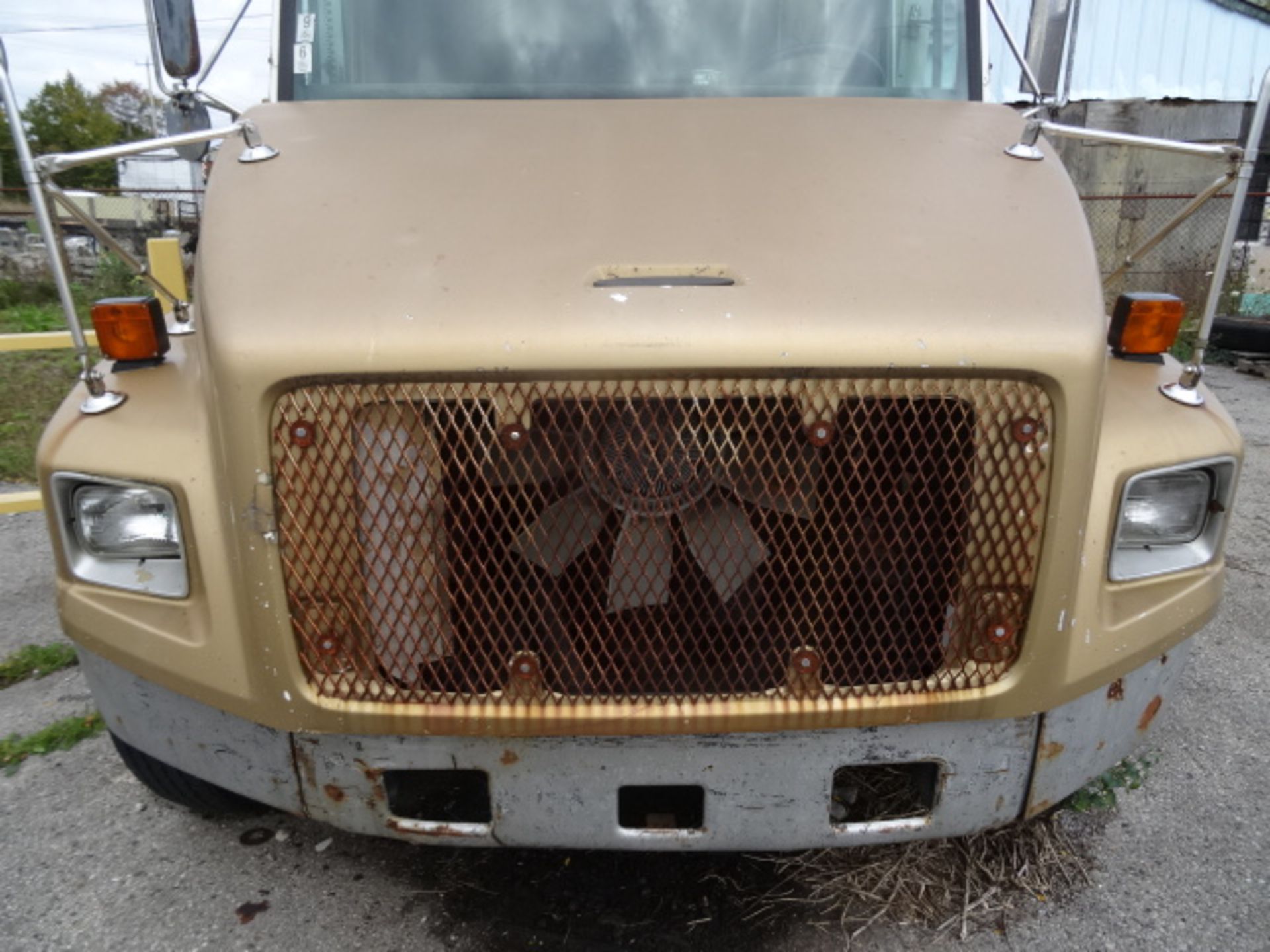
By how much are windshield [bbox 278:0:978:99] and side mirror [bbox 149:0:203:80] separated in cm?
26

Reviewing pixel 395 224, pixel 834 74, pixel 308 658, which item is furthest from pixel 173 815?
pixel 834 74

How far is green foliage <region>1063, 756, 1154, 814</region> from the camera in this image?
9.32 feet

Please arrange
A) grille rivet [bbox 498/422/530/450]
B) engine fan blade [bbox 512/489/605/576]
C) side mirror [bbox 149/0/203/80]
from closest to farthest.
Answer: grille rivet [bbox 498/422/530/450]
engine fan blade [bbox 512/489/605/576]
side mirror [bbox 149/0/203/80]

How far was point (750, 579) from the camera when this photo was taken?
6.38 ft

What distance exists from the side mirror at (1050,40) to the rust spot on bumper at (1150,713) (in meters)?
1.81

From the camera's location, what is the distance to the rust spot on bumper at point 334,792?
2.07 meters

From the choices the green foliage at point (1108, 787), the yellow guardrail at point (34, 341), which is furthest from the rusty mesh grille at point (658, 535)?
the yellow guardrail at point (34, 341)

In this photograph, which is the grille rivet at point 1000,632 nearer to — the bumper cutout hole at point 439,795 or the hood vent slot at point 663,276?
the hood vent slot at point 663,276

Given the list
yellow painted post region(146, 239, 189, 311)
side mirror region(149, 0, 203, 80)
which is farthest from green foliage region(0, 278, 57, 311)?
side mirror region(149, 0, 203, 80)

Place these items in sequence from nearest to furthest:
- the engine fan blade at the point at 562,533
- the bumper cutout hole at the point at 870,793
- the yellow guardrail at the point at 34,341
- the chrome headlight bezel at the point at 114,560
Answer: the engine fan blade at the point at 562,533, the chrome headlight bezel at the point at 114,560, the bumper cutout hole at the point at 870,793, the yellow guardrail at the point at 34,341

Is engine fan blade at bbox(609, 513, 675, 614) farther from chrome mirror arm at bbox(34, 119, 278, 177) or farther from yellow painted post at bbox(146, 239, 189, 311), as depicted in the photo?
yellow painted post at bbox(146, 239, 189, 311)

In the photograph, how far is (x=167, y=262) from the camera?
5.02m

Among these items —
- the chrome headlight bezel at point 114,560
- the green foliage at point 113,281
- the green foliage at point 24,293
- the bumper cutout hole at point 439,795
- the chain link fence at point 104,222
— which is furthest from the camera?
the chain link fence at point 104,222

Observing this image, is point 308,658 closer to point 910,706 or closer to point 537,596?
point 537,596
